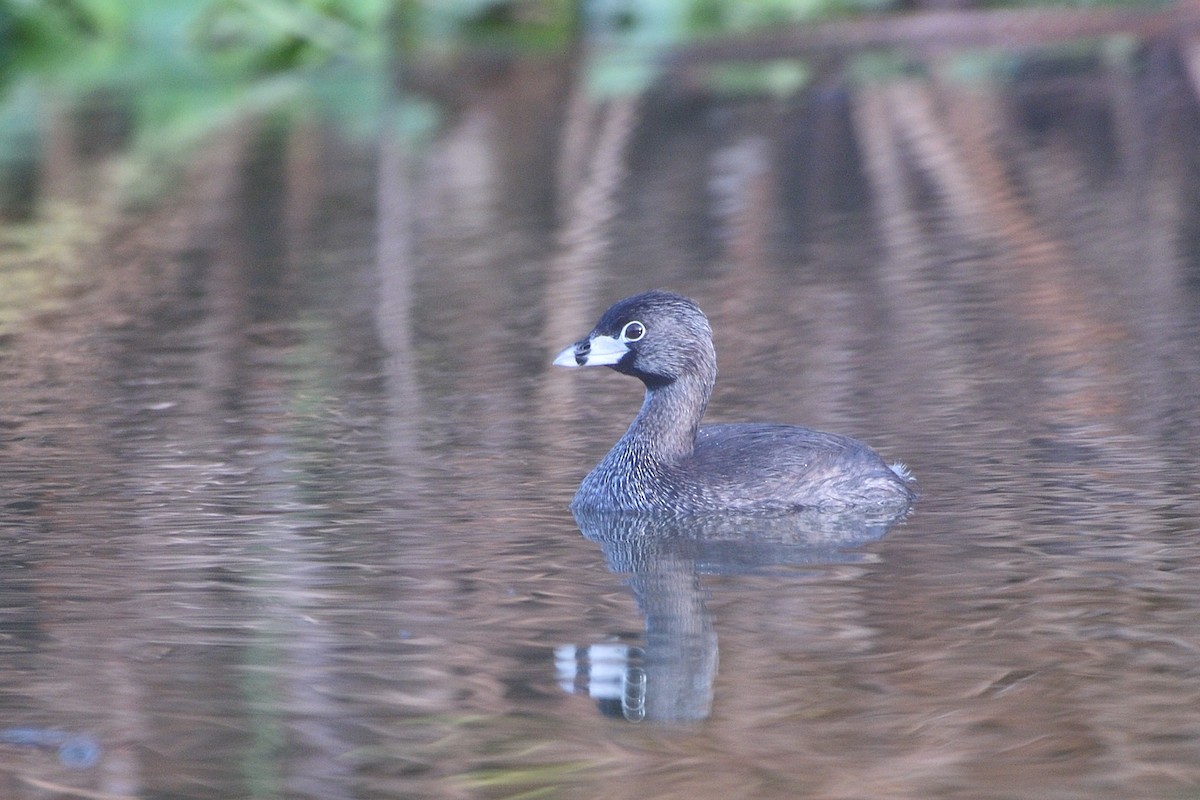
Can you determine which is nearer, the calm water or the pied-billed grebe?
the calm water

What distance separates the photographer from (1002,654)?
579cm

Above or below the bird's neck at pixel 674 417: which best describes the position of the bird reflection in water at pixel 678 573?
below

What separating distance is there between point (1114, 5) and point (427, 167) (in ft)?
51.2

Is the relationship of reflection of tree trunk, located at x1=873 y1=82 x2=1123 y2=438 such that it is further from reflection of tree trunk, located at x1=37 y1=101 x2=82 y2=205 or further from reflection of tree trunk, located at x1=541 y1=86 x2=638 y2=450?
reflection of tree trunk, located at x1=37 y1=101 x2=82 y2=205

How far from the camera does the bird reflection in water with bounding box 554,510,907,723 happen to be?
18.3 ft

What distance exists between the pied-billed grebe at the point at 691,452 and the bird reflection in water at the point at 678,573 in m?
0.07

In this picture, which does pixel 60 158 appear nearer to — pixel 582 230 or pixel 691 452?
pixel 582 230

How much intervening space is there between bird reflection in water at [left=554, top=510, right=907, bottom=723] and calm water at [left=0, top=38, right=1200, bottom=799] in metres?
0.02

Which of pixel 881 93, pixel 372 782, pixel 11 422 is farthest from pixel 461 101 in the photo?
pixel 372 782

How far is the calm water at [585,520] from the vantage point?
17.2 ft

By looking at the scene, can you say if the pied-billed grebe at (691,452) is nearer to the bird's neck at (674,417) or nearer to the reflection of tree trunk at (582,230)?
the bird's neck at (674,417)

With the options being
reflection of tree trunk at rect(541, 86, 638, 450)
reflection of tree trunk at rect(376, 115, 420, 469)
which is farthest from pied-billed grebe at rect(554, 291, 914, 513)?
reflection of tree trunk at rect(541, 86, 638, 450)

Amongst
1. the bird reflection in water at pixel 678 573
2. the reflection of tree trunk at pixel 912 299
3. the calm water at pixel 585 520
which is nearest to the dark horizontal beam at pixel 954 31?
the reflection of tree trunk at pixel 912 299

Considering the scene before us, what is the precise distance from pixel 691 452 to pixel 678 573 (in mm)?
1042
